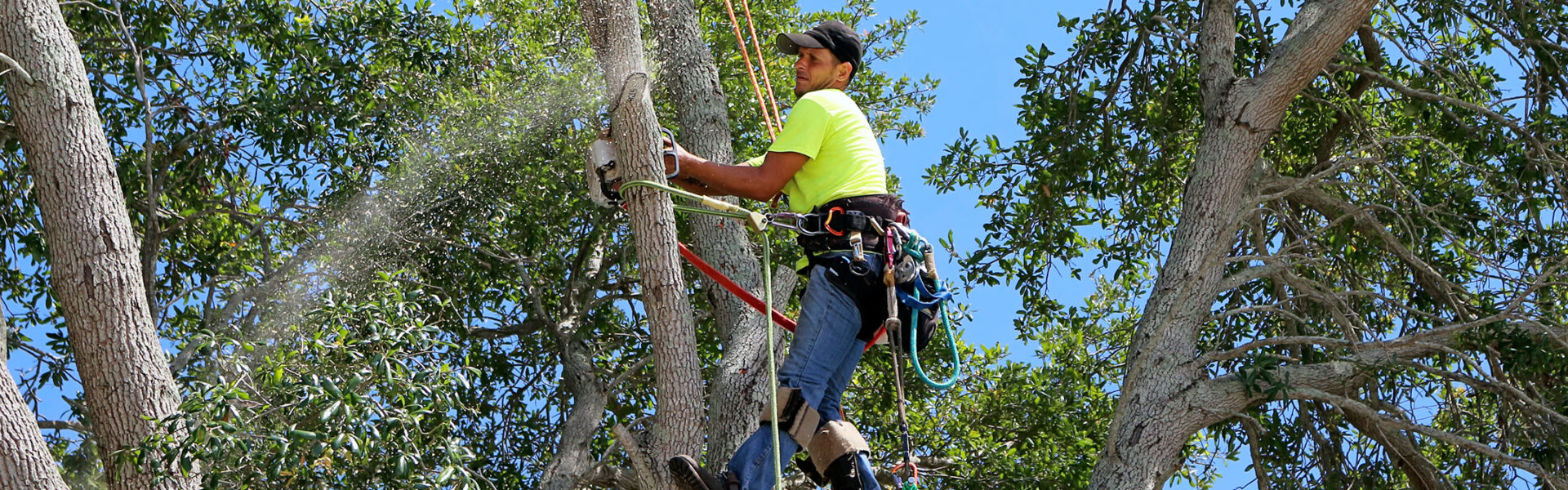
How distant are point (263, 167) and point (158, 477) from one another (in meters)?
Result: 3.78

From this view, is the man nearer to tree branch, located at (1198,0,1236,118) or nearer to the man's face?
the man's face

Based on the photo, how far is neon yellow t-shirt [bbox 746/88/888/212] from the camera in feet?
14.5

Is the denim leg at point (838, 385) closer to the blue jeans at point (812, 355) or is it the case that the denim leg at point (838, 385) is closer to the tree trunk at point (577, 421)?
the blue jeans at point (812, 355)

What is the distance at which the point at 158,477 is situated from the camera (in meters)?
4.69

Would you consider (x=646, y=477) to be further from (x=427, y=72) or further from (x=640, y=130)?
(x=427, y=72)

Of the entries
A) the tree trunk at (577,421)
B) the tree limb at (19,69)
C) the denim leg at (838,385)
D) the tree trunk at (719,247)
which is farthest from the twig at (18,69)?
the tree trunk at (577,421)

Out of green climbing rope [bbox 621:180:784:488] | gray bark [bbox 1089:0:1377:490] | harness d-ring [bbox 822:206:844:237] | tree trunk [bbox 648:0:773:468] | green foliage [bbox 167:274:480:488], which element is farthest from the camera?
gray bark [bbox 1089:0:1377:490]

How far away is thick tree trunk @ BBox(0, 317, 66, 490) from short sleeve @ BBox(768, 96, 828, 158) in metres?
2.56

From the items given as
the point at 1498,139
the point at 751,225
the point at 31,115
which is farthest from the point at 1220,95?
the point at 31,115

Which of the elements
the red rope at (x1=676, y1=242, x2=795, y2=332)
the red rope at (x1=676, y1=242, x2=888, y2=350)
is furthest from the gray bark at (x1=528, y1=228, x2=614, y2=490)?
the red rope at (x1=676, y1=242, x2=888, y2=350)

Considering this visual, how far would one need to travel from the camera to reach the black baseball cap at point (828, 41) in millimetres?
4672

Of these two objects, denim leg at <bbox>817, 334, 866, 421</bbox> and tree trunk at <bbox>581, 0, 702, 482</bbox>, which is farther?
denim leg at <bbox>817, 334, 866, 421</bbox>

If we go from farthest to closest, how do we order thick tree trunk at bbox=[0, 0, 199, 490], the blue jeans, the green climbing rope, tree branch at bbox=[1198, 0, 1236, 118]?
tree branch at bbox=[1198, 0, 1236, 118] < thick tree trunk at bbox=[0, 0, 199, 490] < the blue jeans < the green climbing rope

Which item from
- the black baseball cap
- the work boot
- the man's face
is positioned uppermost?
the black baseball cap
